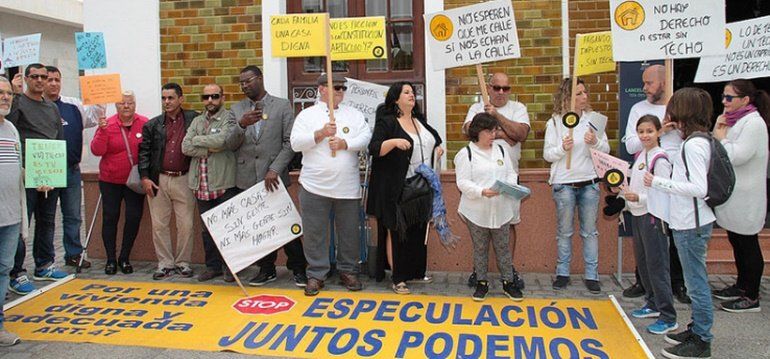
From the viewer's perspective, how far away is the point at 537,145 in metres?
6.61

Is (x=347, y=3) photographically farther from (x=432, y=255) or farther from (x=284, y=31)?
(x=432, y=255)

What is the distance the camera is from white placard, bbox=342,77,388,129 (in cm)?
616

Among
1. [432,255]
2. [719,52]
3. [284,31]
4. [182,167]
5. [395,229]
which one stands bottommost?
[432,255]

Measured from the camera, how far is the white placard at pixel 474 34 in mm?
5293

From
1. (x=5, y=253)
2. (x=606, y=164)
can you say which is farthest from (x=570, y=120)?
(x=5, y=253)

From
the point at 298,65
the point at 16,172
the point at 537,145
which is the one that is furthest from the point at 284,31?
the point at 537,145

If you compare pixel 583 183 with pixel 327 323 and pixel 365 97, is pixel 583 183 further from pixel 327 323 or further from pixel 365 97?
pixel 327 323

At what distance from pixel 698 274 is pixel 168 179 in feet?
15.6

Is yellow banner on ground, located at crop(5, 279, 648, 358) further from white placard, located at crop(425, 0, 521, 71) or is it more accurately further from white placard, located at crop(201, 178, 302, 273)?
white placard, located at crop(425, 0, 521, 71)

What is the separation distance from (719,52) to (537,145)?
7.23ft

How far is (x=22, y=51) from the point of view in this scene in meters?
6.28

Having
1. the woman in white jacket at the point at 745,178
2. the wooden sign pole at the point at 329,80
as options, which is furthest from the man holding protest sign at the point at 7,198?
the woman in white jacket at the point at 745,178

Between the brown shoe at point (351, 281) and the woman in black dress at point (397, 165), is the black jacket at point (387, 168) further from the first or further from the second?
the brown shoe at point (351, 281)

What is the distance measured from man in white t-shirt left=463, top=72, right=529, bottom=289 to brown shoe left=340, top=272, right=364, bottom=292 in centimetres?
106
